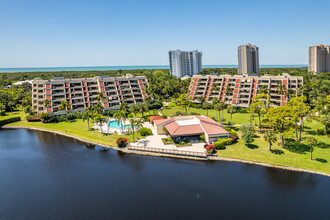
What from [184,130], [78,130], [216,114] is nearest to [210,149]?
[184,130]

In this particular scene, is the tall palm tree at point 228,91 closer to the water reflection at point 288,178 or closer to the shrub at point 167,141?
the shrub at point 167,141

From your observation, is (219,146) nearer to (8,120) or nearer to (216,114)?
(216,114)

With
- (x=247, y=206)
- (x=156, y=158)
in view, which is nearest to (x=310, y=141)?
(x=247, y=206)

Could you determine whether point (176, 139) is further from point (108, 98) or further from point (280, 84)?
point (280, 84)

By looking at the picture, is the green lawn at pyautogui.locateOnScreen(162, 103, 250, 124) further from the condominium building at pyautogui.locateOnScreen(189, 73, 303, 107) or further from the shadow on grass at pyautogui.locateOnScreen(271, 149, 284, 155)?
the shadow on grass at pyautogui.locateOnScreen(271, 149, 284, 155)

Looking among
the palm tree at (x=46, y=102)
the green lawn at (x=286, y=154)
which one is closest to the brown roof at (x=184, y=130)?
the green lawn at (x=286, y=154)

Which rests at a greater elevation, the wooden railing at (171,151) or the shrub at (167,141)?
the shrub at (167,141)
